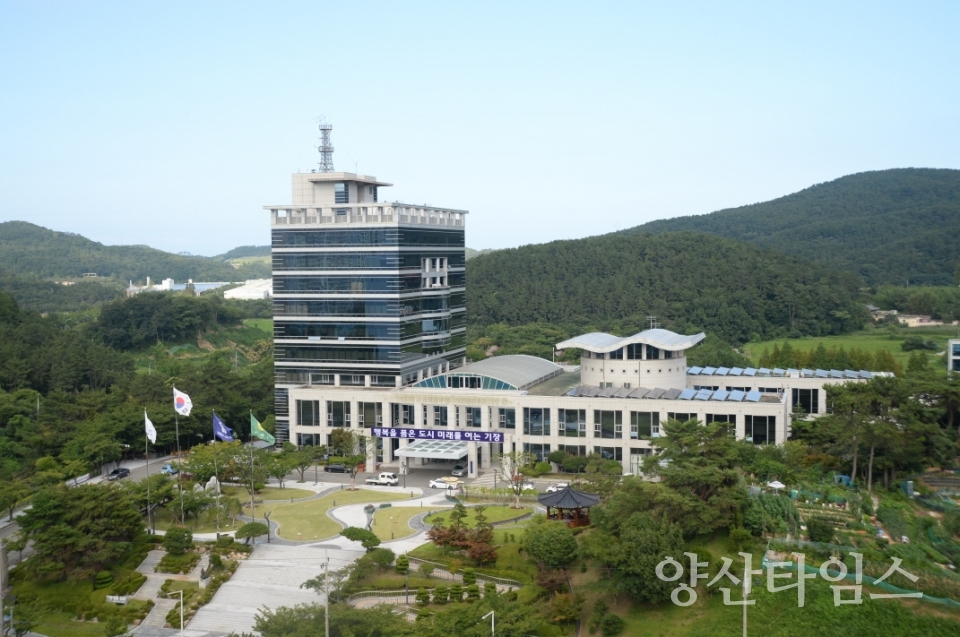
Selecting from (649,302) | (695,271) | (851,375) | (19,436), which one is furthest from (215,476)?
(695,271)

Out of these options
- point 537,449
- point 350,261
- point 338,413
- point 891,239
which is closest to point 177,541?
point 338,413

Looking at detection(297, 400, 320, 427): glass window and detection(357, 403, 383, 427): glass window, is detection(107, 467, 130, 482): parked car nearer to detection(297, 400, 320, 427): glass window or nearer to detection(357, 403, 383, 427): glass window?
detection(297, 400, 320, 427): glass window

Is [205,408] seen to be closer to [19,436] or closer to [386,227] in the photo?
[19,436]

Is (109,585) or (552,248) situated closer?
(109,585)

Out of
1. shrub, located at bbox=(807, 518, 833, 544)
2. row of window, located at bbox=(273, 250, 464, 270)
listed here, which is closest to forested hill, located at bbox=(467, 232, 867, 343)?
Result: row of window, located at bbox=(273, 250, 464, 270)

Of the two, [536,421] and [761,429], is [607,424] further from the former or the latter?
[761,429]

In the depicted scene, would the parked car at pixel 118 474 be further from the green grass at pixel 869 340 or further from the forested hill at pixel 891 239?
the forested hill at pixel 891 239
